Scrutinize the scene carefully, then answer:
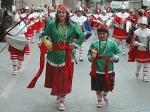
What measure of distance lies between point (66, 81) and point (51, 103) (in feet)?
2.04

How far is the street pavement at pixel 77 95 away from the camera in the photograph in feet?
28.0

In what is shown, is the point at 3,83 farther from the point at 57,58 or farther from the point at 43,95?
the point at 57,58

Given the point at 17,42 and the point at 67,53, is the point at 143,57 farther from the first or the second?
the point at 67,53

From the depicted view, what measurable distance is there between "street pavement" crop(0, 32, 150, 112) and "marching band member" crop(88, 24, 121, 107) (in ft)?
1.11

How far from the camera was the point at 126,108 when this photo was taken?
8609 mm

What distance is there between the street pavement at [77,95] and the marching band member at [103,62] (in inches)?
13.3

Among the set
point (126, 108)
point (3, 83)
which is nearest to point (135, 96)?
point (126, 108)

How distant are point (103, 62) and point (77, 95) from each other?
1276mm

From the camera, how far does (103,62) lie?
28.2 ft

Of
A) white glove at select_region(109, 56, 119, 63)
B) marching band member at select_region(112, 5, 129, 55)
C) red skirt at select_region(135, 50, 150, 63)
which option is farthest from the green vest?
marching band member at select_region(112, 5, 129, 55)

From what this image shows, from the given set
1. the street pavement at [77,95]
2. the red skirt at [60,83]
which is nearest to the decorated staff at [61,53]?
the red skirt at [60,83]

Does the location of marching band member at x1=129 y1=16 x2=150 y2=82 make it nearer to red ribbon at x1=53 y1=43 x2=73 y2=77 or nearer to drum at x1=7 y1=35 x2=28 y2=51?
drum at x1=7 y1=35 x2=28 y2=51

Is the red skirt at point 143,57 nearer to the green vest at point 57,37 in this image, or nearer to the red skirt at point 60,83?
the green vest at point 57,37

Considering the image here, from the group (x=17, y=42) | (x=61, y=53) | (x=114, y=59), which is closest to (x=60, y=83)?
(x=61, y=53)
